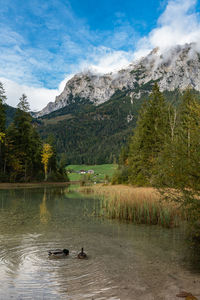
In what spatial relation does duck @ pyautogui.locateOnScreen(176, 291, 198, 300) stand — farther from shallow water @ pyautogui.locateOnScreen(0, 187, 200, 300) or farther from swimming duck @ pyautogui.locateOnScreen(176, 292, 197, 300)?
shallow water @ pyautogui.locateOnScreen(0, 187, 200, 300)

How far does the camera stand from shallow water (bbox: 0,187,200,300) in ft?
17.7

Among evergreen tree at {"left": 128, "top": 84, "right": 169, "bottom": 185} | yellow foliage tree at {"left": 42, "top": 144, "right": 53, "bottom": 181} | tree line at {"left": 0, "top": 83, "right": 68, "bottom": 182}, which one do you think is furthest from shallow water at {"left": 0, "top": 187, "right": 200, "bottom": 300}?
yellow foliage tree at {"left": 42, "top": 144, "right": 53, "bottom": 181}

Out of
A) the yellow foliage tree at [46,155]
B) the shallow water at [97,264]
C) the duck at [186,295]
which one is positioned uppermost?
the yellow foliage tree at [46,155]

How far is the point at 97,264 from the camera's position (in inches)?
287

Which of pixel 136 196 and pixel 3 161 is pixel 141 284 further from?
pixel 3 161

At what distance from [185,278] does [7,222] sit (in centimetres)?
999

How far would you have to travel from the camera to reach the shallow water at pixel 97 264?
539cm

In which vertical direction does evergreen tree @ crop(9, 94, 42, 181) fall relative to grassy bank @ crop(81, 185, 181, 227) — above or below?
above

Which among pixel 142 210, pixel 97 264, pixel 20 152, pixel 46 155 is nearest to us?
pixel 97 264

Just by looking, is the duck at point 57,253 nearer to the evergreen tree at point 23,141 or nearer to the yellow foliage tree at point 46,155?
the evergreen tree at point 23,141

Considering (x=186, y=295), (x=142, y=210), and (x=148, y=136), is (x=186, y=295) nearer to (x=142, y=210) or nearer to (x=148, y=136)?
(x=142, y=210)

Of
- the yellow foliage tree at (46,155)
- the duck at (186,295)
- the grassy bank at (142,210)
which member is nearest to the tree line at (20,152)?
the yellow foliage tree at (46,155)

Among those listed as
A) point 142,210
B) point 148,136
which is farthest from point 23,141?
point 142,210

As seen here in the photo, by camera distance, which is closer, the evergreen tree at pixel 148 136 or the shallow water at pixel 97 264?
the shallow water at pixel 97 264
